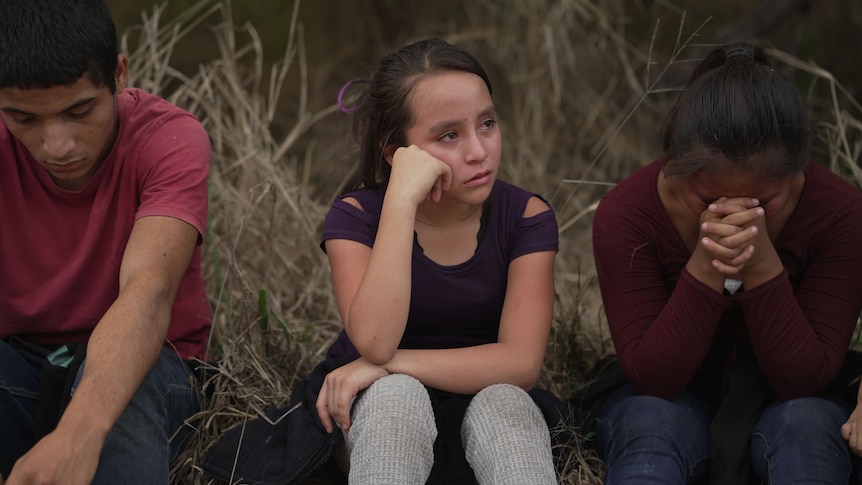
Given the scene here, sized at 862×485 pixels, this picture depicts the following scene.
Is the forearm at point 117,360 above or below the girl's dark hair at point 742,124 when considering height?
below

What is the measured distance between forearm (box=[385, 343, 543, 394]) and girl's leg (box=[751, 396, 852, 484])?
542 millimetres

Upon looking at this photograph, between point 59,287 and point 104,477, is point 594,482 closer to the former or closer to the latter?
point 104,477

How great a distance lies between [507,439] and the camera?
216 cm

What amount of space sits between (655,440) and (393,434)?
601mm

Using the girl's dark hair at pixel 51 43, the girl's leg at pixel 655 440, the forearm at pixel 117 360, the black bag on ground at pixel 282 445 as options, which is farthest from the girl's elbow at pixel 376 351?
the girl's dark hair at pixel 51 43

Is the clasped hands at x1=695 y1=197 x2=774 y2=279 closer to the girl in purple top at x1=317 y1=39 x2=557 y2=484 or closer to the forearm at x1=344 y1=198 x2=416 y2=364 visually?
the girl in purple top at x1=317 y1=39 x2=557 y2=484

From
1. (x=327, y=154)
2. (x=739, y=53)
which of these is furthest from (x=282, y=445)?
(x=327, y=154)

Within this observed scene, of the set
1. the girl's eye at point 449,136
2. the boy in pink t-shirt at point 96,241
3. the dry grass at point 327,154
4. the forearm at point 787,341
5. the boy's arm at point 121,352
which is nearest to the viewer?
the boy's arm at point 121,352

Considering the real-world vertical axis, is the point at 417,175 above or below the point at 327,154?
above

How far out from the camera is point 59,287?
252 cm

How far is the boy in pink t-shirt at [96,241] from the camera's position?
2186mm

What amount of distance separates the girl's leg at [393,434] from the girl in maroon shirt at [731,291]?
0.47 metres

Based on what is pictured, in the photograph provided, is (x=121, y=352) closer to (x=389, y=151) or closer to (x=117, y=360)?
(x=117, y=360)

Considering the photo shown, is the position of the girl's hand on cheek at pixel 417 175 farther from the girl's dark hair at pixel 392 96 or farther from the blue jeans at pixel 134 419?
the blue jeans at pixel 134 419
